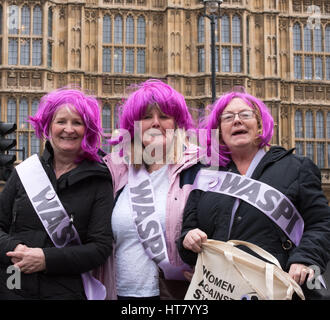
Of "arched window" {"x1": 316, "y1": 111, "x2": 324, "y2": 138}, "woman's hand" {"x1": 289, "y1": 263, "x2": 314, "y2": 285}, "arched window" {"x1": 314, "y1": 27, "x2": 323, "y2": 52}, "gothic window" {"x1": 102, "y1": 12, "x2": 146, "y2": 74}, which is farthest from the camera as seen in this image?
"arched window" {"x1": 314, "y1": 27, "x2": 323, "y2": 52}

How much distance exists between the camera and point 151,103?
3242 mm

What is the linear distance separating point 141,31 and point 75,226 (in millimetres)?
20692

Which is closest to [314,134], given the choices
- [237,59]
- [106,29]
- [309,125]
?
[309,125]

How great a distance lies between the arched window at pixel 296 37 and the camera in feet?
79.3

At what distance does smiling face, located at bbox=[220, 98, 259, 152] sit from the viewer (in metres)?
3.03

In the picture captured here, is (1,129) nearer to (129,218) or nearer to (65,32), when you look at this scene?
(129,218)

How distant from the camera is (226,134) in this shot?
3.09 m

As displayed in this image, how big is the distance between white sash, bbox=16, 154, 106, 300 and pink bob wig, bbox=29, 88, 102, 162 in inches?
11.5

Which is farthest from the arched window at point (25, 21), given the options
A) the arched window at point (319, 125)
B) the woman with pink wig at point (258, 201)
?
the woman with pink wig at point (258, 201)

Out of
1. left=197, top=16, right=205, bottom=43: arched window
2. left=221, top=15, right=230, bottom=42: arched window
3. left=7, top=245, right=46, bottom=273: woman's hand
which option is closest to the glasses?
left=7, top=245, right=46, bottom=273: woman's hand

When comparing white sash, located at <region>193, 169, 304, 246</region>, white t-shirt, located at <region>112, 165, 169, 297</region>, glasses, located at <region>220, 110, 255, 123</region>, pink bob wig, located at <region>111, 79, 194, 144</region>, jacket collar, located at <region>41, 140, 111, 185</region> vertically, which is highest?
pink bob wig, located at <region>111, 79, 194, 144</region>

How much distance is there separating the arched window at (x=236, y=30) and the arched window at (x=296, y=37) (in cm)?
292

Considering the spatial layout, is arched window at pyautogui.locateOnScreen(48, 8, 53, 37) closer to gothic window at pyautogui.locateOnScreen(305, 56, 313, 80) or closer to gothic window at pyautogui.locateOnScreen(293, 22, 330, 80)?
gothic window at pyautogui.locateOnScreen(293, 22, 330, 80)

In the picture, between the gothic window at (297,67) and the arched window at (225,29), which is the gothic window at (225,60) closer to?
the arched window at (225,29)
